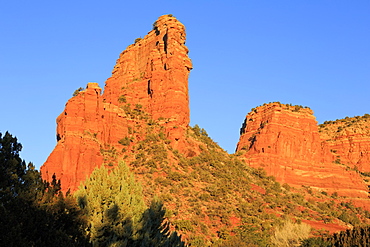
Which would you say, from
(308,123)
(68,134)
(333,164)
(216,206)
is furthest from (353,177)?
(68,134)

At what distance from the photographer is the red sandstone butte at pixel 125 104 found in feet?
249

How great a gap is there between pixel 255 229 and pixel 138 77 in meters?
40.8

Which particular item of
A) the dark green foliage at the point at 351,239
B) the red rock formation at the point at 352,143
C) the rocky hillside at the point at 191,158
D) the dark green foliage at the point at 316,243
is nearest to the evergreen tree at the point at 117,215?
the dark green foliage at the point at 351,239

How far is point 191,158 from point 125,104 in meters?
16.3

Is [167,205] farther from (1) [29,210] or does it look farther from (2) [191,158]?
(1) [29,210]

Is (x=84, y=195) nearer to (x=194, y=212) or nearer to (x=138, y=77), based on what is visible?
(x=194, y=212)

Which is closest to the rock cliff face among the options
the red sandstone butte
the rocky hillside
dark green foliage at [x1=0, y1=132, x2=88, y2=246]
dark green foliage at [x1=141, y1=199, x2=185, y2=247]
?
the rocky hillside

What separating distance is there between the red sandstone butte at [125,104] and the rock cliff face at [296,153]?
1000 inches

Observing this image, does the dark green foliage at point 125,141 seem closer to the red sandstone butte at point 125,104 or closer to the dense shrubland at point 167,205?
the dense shrubland at point 167,205

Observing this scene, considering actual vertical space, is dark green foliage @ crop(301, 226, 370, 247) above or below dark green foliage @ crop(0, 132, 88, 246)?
above

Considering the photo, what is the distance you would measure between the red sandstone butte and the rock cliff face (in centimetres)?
2541

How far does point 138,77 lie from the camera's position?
103062 mm

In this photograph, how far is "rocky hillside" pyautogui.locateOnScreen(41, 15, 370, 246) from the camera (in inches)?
2950

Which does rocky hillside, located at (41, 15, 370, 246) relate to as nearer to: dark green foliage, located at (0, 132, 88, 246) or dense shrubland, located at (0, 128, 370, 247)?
dense shrubland, located at (0, 128, 370, 247)
